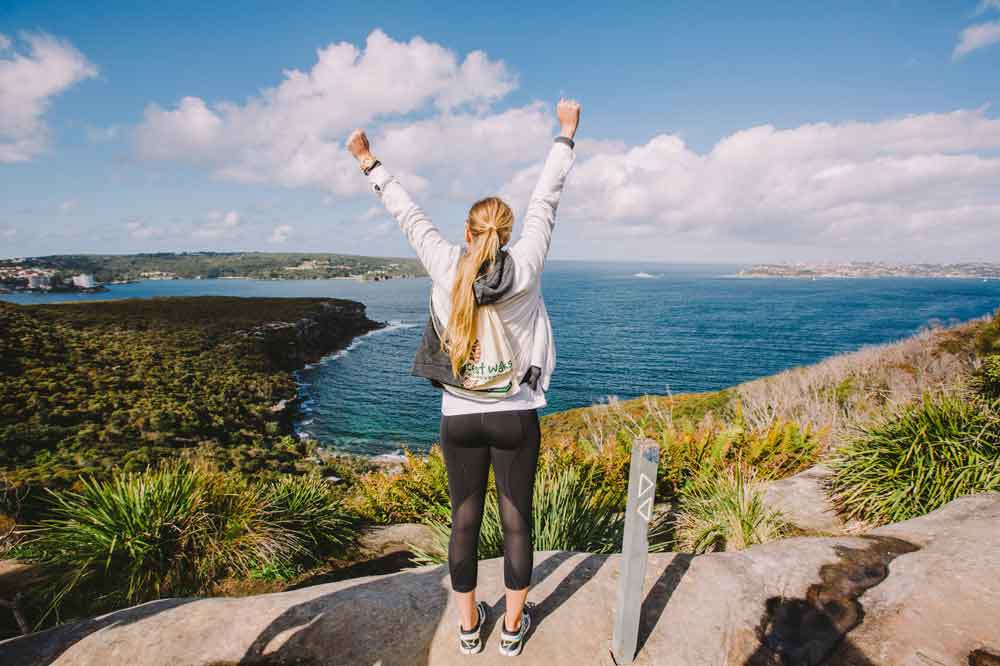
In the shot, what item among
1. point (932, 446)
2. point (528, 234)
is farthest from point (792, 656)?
point (932, 446)

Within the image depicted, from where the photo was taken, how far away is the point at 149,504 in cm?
402

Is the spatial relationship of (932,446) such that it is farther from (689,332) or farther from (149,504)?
(689,332)

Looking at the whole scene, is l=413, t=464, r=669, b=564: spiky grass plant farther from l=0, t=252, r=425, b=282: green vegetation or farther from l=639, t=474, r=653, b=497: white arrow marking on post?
l=0, t=252, r=425, b=282: green vegetation

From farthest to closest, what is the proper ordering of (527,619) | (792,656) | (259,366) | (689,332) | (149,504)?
(689,332) → (259,366) → (149,504) → (527,619) → (792,656)

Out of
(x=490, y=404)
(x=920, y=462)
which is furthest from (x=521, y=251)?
(x=920, y=462)

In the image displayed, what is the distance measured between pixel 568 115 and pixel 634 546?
204 centimetres

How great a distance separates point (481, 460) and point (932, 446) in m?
4.97

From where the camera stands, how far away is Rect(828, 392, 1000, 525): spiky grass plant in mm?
4219

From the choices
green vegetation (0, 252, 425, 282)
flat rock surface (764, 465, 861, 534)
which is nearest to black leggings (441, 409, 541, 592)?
flat rock surface (764, 465, 861, 534)

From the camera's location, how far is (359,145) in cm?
204

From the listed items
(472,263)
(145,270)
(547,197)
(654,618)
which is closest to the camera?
(472,263)

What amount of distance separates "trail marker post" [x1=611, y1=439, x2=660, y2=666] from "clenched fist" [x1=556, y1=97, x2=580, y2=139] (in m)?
1.45

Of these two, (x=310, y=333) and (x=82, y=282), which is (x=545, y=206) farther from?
(x=82, y=282)

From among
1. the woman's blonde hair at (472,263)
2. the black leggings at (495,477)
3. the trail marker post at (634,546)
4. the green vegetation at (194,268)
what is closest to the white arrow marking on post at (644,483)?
the trail marker post at (634,546)
